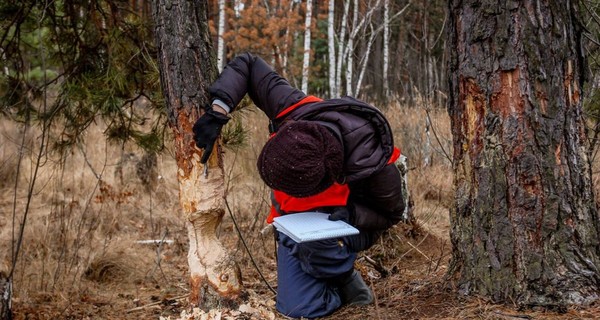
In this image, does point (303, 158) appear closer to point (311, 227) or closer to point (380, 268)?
point (311, 227)

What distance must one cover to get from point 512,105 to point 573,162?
34 cm

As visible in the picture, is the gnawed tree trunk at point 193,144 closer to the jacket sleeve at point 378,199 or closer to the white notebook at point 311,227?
the white notebook at point 311,227

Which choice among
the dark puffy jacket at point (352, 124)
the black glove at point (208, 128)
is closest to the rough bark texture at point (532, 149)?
the dark puffy jacket at point (352, 124)

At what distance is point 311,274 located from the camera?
3.03 m

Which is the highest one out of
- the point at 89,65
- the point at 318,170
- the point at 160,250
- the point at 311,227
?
the point at 89,65

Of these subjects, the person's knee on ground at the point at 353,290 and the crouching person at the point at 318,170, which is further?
the person's knee on ground at the point at 353,290

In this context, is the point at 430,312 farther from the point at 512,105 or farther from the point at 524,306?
the point at 512,105

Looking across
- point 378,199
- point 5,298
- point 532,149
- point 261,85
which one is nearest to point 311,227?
point 378,199

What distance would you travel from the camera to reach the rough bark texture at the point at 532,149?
242 centimetres

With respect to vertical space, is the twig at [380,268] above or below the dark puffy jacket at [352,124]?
below

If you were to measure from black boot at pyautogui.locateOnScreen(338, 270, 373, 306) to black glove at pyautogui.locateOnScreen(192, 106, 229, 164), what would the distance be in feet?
3.33

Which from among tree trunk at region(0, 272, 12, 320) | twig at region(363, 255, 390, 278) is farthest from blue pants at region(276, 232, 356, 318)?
tree trunk at region(0, 272, 12, 320)

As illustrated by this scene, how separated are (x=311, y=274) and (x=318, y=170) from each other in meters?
0.67

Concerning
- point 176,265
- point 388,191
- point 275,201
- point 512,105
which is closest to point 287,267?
point 275,201
